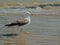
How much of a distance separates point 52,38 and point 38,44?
114 cm

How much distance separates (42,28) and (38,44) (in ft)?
10.7

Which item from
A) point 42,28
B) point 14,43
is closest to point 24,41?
point 14,43

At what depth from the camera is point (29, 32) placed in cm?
1405

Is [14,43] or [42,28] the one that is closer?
[14,43]

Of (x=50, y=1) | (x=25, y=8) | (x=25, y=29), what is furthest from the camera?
(x=50, y=1)

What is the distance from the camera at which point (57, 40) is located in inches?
483

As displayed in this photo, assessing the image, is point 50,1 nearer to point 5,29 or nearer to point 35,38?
point 5,29

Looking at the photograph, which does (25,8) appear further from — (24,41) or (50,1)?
(24,41)

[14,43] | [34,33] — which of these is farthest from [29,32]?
[14,43]

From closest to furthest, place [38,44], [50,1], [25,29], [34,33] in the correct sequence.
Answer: [38,44] < [34,33] < [25,29] < [50,1]

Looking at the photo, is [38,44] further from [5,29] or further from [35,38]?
[5,29]

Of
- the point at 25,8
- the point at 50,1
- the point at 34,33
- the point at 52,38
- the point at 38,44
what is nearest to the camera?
the point at 38,44

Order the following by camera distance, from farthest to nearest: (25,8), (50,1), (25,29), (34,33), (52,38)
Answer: (50,1) → (25,8) → (25,29) → (34,33) → (52,38)

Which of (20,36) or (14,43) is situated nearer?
(14,43)
